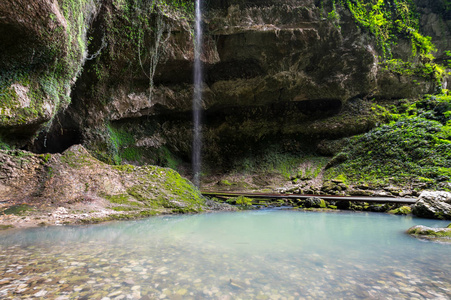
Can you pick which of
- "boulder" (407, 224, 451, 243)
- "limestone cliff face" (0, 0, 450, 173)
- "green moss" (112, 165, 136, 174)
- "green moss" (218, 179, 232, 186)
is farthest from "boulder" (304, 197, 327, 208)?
"limestone cliff face" (0, 0, 450, 173)

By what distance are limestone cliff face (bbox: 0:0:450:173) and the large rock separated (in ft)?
28.3

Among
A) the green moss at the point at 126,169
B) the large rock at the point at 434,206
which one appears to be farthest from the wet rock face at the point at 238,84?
the large rock at the point at 434,206

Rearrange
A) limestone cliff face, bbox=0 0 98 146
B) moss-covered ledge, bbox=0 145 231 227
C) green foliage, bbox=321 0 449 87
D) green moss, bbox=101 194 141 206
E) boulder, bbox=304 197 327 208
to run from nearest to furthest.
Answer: moss-covered ledge, bbox=0 145 231 227 → limestone cliff face, bbox=0 0 98 146 → green moss, bbox=101 194 141 206 → boulder, bbox=304 197 327 208 → green foliage, bbox=321 0 449 87

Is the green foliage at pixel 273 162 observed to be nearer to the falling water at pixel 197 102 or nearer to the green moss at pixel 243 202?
the falling water at pixel 197 102

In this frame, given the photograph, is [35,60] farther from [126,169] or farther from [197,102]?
[197,102]

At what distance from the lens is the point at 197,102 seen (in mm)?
13805

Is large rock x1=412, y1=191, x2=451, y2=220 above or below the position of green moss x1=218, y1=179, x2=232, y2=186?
above

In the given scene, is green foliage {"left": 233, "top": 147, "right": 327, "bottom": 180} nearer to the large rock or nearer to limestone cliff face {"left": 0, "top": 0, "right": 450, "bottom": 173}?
limestone cliff face {"left": 0, "top": 0, "right": 450, "bottom": 173}

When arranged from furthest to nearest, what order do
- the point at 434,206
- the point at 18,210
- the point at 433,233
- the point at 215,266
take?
the point at 434,206 → the point at 18,210 → the point at 433,233 → the point at 215,266

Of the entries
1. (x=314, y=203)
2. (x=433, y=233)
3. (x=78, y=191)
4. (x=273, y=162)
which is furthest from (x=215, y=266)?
(x=273, y=162)

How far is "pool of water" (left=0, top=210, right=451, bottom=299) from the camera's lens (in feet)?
5.25

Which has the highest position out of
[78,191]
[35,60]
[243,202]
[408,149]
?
[35,60]

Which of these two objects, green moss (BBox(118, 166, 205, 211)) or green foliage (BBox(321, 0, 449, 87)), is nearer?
→ green moss (BBox(118, 166, 205, 211))

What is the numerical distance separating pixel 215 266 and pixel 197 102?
12.4m
